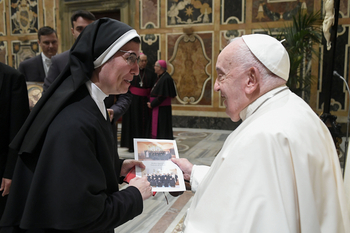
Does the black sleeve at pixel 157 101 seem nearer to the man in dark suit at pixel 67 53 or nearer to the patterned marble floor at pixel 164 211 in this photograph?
the patterned marble floor at pixel 164 211

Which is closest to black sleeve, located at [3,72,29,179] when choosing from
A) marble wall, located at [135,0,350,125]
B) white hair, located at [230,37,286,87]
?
white hair, located at [230,37,286,87]

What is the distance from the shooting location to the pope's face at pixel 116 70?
4.59 ft

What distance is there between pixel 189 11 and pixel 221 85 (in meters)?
8.06

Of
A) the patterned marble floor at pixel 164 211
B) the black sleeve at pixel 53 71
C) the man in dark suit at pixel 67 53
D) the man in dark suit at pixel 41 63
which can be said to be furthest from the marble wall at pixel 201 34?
the black sleeve at pixel 53 71

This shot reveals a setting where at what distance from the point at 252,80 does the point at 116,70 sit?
2.19 feet

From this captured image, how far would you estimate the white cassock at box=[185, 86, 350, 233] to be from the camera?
3.47 ft

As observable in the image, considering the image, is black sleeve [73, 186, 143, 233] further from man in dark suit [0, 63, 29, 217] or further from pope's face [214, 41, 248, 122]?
man in dark suit [0, 63, 29, 217]

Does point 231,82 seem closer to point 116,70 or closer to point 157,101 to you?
point 116,70

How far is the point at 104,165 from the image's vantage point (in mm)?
1306

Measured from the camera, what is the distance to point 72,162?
1.15m

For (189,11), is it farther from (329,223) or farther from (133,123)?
(329,223)

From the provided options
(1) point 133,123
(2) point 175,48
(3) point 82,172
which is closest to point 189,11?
(2) point 175,48

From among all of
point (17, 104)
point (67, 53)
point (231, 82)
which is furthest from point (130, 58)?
point (67, 53)

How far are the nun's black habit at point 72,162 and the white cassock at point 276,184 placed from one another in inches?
16.2
